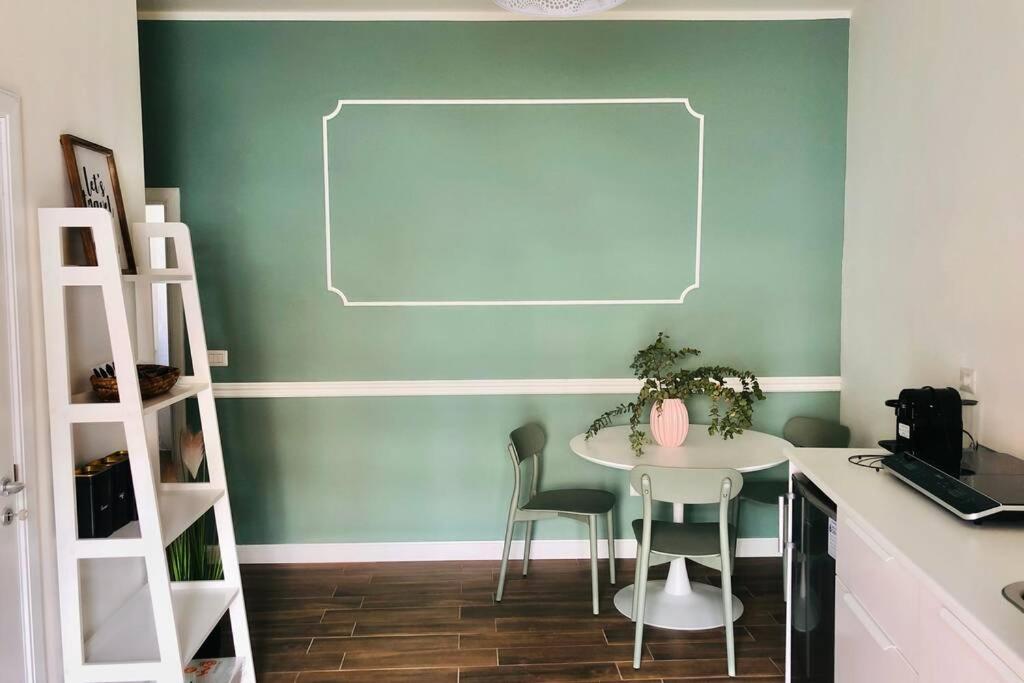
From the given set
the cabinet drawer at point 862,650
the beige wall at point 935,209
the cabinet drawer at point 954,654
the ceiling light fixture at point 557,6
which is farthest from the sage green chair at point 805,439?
the ceiling light fixture at point 557,6

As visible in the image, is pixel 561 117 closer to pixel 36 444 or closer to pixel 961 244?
pixel 961 244

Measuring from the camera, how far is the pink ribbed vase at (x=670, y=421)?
321 cm

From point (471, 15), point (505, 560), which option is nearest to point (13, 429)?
point (505, 560)

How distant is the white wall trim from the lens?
359 cm

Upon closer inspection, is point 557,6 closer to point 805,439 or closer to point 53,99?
point 53,99

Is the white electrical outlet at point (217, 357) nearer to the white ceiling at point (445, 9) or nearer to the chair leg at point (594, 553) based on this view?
the white ceiling at point (445, 9)

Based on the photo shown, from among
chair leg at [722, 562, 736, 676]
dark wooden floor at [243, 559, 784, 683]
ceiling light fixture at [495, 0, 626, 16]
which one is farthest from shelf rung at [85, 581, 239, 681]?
ceiling light fixture at [495, 0, 626, 16]

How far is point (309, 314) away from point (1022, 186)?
2.92 meters

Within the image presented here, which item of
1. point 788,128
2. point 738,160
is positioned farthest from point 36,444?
point 788,128

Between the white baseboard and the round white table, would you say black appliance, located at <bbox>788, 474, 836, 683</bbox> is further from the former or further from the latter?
the white baseboard

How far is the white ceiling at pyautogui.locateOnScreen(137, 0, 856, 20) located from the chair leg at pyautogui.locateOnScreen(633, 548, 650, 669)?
2.45 m

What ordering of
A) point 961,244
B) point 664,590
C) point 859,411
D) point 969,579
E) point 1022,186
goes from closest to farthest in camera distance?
point 969,579 < point 1022,186 < point 961,244 < point 664,590 < point 859,411

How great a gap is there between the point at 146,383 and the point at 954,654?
208 cm

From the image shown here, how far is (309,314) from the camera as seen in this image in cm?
374
